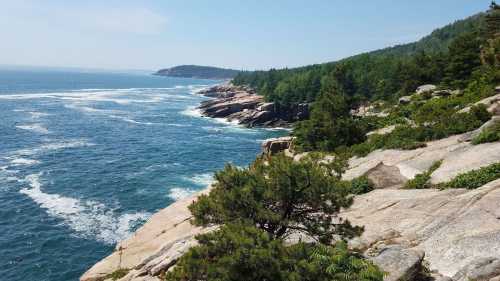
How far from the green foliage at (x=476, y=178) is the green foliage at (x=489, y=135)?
675 cm

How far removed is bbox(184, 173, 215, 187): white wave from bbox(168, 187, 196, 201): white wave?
3136mm

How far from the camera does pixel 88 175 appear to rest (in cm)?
6075

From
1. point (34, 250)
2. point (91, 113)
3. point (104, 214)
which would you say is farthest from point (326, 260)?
point (91, 113)

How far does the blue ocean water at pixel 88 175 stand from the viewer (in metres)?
39.2

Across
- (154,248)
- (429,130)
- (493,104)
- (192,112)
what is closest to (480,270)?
(154,248)

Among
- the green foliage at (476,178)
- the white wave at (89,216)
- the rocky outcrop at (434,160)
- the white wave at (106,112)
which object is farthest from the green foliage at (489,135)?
the white wave at (106,112)

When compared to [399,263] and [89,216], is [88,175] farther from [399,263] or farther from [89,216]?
[399,263]

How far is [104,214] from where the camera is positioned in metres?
46.5

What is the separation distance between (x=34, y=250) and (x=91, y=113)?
303 ft

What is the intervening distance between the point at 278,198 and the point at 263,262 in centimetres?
419

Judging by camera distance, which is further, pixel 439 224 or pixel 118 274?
pixel 118 274

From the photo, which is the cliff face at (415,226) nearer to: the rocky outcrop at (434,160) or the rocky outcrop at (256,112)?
the rocky outcrop at (434,160)

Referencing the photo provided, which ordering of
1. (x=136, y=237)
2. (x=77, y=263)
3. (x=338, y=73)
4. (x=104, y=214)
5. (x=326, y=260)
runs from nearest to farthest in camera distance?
(x=326, y=260)
(x=136, y=237)
(x=77, y=263)
(x=104, y=214)
(x=338, y=73)

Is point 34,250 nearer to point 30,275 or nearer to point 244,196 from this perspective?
point 30,275
